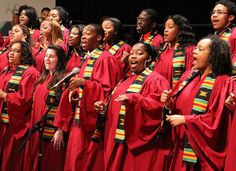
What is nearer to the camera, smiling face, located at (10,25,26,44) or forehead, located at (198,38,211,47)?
forehead, located at (198,38,211,47)

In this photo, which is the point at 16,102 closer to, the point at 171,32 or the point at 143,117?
the point at 143,117

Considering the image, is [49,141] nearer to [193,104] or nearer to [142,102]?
[142,102]

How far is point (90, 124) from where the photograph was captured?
231 inches

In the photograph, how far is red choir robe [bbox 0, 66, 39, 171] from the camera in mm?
6317

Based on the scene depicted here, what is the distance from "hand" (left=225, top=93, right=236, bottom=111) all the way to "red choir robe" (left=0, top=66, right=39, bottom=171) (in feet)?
8.81

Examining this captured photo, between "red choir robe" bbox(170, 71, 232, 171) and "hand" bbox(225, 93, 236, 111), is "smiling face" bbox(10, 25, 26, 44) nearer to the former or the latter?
"red choir robe" bbox(170, 71, 232, 171)

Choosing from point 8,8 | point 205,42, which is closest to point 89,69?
point 205,42

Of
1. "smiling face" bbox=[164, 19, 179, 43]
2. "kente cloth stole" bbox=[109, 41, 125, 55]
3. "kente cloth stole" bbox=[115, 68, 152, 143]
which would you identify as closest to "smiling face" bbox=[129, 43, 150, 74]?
"kente cloth stole" bbox=[115, 68, 152, 143]

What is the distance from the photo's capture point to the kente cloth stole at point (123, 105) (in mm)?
5266

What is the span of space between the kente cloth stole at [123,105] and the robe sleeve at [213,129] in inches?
33.2

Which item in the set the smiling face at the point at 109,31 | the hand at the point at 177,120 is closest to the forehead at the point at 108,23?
the smiling face at the point at 109,31

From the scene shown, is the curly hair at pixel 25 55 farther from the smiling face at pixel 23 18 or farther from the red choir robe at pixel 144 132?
the red choir robe at pixel 144 132

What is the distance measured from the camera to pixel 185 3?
28.2 ft

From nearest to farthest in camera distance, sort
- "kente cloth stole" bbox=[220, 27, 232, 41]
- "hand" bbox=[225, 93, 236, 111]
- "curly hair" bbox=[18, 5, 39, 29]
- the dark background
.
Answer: "hand" bbox=[225, 93, 236, 111] → "kente cloth stole" bbox=[220, 27, 232, 41] → "curly hair" bbox=[18, 5, 39, 29] → the dark background
